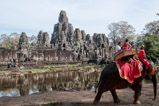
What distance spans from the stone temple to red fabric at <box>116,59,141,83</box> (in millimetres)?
29191

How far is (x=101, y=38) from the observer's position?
67.8 meters

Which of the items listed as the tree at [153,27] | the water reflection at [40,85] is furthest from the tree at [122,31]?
the water reflection at [40,85]

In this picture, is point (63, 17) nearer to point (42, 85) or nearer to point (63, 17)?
point (63, 17)

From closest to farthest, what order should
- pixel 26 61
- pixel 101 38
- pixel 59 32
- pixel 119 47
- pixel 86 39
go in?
pixel 119 47
pixel 26 61
pixel 59 32
pixel 101 38
pixel 86 39

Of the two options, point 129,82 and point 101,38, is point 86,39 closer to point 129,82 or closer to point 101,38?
point 101,38

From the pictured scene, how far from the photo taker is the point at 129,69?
16.3 feet

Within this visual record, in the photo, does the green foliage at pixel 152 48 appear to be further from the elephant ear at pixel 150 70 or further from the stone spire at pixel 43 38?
the stone spire at pixel 43 38

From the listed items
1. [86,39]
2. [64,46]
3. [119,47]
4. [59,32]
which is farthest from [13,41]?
[119,47]

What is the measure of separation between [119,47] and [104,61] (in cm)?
3393

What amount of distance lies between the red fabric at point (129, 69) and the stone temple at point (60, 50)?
29191 millimetres

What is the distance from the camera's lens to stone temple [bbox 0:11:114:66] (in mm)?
36016

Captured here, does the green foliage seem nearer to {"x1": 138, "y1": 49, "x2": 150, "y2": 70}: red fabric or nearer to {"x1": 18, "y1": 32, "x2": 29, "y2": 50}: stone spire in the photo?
{"x1": 18, "y1": 32, "x2": 29, "y2": 50}: stone spire

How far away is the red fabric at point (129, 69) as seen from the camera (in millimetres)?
4801

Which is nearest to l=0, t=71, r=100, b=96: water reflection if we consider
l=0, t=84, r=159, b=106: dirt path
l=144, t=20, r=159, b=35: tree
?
l=0, t=84, r=159, b=106: dirt path
